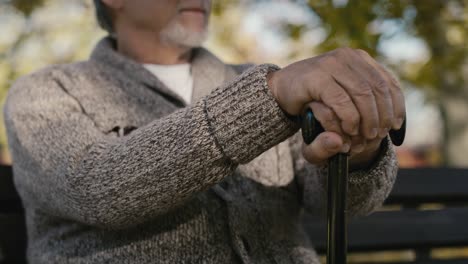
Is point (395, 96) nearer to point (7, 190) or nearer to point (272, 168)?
point (272, 168)

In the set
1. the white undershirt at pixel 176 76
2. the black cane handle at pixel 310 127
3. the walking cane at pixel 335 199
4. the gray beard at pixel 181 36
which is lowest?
the white undershirt at pixel 176 76

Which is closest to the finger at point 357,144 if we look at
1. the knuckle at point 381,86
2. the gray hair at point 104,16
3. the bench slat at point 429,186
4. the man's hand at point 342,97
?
the man's hand at point 342,97

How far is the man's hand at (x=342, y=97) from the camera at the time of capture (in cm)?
115

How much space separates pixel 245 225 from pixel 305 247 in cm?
24

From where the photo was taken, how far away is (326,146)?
117 centimetres

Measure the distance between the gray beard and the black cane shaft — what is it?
94 cm

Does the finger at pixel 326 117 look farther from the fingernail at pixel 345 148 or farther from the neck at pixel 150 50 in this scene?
the neck at pixel 150 50

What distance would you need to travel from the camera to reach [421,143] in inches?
783

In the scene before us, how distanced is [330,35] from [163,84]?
127 centimetres

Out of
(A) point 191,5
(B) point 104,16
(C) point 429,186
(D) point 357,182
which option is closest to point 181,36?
(A) point 191,5

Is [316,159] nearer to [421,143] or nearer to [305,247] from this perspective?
[305,247]

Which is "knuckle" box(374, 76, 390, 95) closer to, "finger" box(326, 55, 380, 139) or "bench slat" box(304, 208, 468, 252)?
"finger" box(326, 55, 380, 139)

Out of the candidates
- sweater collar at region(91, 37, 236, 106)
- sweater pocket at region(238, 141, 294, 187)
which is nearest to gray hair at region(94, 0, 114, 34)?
sweater collar at region(91, 37, 236, 106)

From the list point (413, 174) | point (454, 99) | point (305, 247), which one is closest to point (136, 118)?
point (305, 247)
